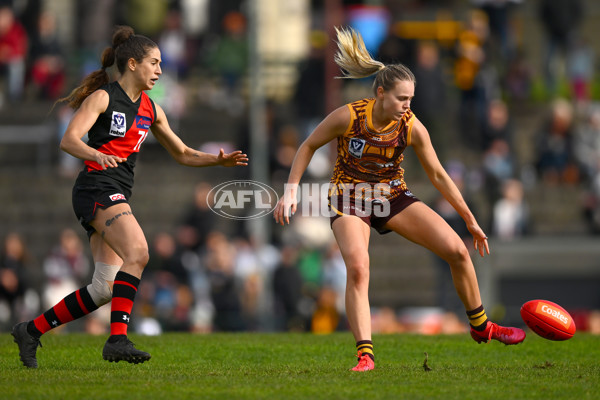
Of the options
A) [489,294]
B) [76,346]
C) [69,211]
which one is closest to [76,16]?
[69,211]

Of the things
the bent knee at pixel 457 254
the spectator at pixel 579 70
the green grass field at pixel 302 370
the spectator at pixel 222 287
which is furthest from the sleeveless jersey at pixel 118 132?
the spectator at pixel 579 70

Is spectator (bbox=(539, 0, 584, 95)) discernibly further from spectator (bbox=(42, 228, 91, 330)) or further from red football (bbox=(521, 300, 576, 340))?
red football (bbox=(521, 300, 576, 340))

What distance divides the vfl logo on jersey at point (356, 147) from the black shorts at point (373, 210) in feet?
1.13

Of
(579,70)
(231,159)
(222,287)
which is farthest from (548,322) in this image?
(579,70)

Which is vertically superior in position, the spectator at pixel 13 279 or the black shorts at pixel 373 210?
the black shorts at pixel 373 210

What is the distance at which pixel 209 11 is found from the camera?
83.8 ft

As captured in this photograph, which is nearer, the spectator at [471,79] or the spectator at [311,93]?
the spectator at [471,79]

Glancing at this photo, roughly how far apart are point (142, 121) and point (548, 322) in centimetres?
344

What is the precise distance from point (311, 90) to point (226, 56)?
269 cm

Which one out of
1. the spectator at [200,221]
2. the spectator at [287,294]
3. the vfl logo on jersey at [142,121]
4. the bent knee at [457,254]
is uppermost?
the vfl logo on jersey at [142,121]

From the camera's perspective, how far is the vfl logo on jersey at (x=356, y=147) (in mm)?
8297

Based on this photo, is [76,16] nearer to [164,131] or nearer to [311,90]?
[311,90]

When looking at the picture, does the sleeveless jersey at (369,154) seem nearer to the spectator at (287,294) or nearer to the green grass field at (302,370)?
the green grass field at (302,370)

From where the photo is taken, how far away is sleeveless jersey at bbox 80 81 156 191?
8.09 metres
